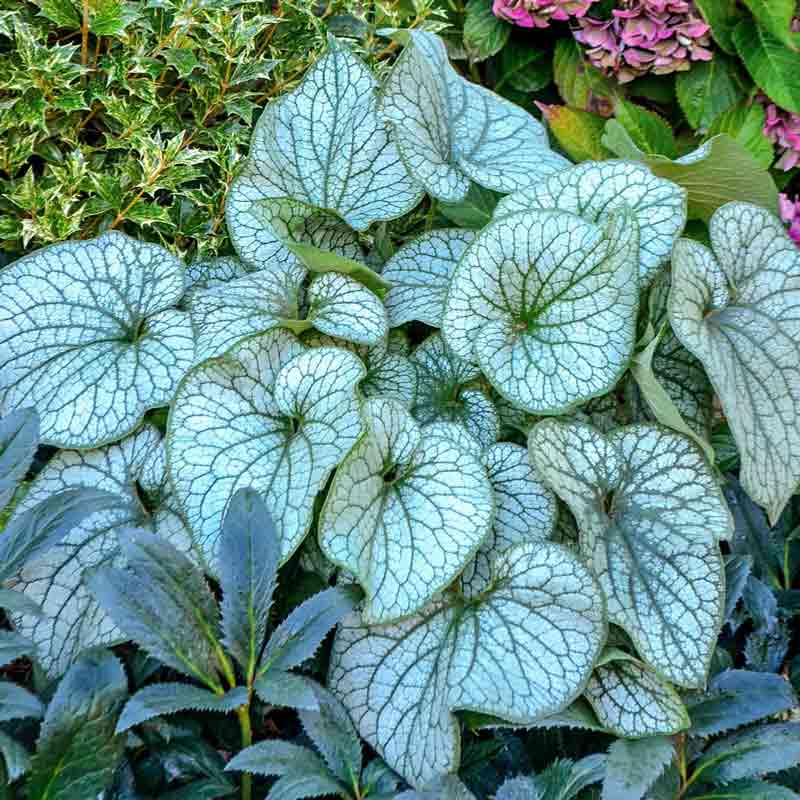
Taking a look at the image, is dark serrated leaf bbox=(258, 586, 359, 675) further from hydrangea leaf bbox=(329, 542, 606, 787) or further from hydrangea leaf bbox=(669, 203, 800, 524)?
hydrangea leaf bbox=(669, 203, 800, 524)

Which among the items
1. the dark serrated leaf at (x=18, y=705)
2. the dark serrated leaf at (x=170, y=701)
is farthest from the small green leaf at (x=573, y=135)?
the dark serrated leaf at (x=18, y=705)

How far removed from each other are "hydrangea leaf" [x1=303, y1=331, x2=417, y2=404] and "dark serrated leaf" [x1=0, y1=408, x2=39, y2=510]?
0.39 metres

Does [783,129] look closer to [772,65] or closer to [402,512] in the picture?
[772,65]

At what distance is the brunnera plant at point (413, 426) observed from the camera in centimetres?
103

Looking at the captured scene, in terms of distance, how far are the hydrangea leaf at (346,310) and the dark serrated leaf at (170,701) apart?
18.7 inches

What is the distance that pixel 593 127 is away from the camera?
1934 mm

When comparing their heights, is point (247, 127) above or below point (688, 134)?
above

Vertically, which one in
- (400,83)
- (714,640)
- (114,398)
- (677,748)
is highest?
(400,83)

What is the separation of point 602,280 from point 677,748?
0.58 m

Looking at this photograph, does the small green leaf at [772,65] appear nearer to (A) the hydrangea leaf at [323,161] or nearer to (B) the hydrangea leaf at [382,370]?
(A) the hydrangea leaf at [323,161]

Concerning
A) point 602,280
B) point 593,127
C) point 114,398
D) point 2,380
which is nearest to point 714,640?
point 602,280

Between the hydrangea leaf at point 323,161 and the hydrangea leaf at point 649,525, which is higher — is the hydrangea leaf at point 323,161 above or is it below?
above

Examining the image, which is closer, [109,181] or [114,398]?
[114,398]

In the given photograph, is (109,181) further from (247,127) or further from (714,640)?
(714,640)
